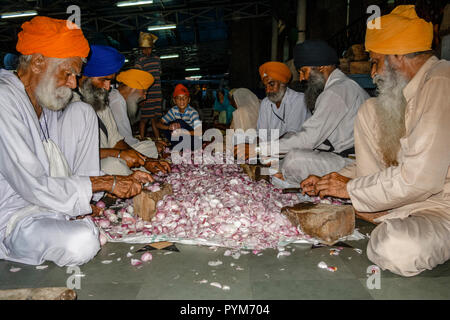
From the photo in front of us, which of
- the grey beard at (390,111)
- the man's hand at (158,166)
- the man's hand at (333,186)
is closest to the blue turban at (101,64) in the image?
the man's hand at (158,166)

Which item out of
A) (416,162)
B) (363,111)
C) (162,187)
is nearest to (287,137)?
(363,111)

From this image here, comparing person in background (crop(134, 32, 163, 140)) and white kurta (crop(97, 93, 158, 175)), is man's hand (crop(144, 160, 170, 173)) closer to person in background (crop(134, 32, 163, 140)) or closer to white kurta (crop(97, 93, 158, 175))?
white kurta (crop(97, 93, 158, 175))

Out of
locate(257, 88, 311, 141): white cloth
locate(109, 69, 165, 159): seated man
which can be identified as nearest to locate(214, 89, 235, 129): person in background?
locate(257, 88, 311, 141): white cloth

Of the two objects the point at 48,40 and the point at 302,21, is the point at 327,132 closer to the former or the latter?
the point at 48,40

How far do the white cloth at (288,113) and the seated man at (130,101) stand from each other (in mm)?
1996

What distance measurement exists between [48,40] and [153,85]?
6.10 m

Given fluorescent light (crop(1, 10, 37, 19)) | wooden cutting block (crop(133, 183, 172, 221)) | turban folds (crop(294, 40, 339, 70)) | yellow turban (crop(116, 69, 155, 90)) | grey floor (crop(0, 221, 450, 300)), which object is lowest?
grey floor (crop(0, 221, 450, 300))

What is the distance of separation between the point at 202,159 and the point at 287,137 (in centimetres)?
156

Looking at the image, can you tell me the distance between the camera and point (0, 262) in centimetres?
245

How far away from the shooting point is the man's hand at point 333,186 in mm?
2592

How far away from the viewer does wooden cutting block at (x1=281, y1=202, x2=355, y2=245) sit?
8.75 feet

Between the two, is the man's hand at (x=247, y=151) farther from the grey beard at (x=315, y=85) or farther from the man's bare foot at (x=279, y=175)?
the grey beard at (x=315, y=85)

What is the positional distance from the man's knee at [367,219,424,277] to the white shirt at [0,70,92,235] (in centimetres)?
218

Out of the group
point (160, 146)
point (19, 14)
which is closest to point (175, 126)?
point (160, 146)
